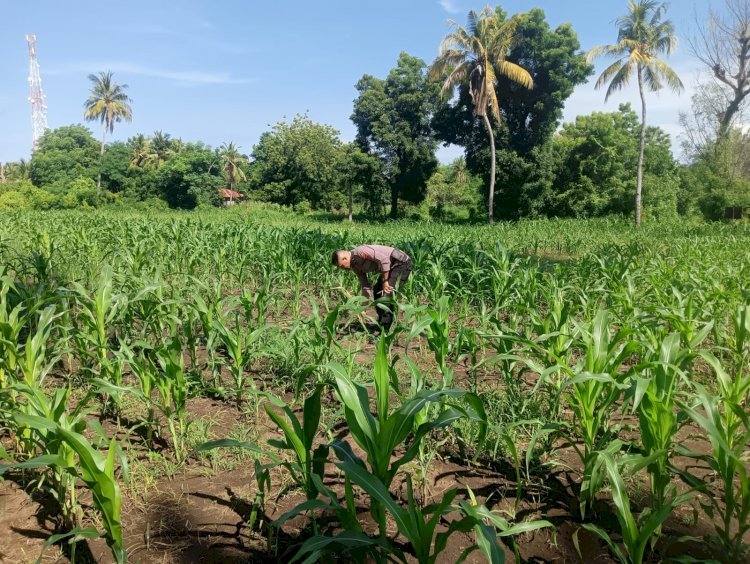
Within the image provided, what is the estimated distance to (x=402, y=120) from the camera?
99.2 feet

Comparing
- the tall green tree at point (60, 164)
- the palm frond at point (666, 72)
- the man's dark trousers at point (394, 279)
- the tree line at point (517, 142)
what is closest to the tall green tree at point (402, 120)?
the tree line at point (517, 142)

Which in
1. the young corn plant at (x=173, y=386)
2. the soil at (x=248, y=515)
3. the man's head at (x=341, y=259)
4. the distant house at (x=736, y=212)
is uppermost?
the distant house at (x=736, y=212)

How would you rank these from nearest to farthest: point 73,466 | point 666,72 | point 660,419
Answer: point 73,466 < point 660,419 < point 666,72

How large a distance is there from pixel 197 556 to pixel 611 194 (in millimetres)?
30418

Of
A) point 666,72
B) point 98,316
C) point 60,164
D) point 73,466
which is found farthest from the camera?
point 60,164

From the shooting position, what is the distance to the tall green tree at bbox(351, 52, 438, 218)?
30.1m

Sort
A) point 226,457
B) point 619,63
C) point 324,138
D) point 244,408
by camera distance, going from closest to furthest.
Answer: point 226,457 → point 244,408 → point 619,63 → point 324,138

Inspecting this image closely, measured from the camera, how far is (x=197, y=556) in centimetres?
197

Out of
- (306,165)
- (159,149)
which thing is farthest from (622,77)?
(159,149)

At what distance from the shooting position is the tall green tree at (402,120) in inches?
1185

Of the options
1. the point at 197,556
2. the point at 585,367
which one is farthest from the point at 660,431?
the point at 197,556

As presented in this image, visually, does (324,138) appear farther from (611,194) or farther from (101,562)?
(101,562)

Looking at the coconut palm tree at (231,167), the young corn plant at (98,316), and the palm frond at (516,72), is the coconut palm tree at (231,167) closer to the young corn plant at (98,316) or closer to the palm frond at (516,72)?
the palm frond at (516,72)

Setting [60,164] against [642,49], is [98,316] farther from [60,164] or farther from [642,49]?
[60,164]
